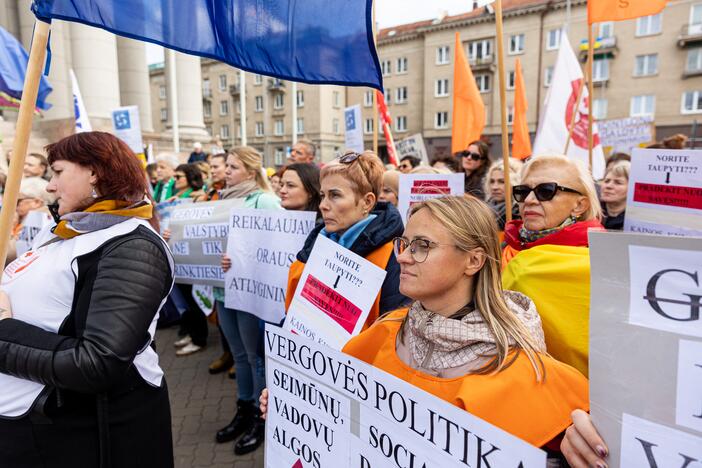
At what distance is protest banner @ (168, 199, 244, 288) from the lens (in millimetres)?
3795

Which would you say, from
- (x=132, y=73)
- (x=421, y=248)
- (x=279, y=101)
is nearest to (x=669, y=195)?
(x=421, y=248)

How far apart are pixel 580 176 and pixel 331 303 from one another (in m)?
1.26

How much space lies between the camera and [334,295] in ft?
6.55

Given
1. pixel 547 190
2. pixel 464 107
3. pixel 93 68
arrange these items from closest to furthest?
pixel 547 190, pixel 464 107, pixel 93 68

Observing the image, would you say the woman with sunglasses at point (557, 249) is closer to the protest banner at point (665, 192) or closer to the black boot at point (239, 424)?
the protest banner at point (665, 192)

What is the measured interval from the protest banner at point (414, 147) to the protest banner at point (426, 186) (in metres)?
4.10

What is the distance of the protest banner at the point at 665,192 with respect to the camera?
272 cm

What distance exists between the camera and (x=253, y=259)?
10.8 ft

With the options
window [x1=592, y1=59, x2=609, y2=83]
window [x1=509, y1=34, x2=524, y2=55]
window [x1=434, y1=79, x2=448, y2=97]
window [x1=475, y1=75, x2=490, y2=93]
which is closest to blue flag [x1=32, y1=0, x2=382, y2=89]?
window [x1=592, y1=59, x2=609, y2=83]

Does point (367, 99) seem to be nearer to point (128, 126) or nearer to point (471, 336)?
point (128, 126)

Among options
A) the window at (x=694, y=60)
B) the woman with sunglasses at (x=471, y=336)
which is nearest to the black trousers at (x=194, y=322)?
the woman with sunglasses at (x=471, y=336)

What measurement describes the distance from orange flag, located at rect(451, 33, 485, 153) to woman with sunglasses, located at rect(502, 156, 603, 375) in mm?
4489

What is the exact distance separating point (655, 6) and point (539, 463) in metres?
4.84

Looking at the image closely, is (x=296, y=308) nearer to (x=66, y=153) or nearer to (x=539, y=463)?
(x=66, y=153)
